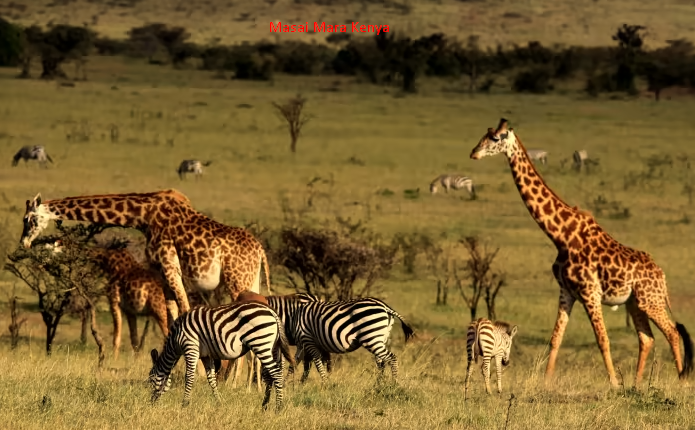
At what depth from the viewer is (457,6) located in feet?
463

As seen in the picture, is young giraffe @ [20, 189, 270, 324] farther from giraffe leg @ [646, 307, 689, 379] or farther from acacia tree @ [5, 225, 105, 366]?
giraffe leg @ [646, 307, 689, 379]

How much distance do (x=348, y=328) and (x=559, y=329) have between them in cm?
272

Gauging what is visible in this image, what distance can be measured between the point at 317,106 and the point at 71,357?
46.6m

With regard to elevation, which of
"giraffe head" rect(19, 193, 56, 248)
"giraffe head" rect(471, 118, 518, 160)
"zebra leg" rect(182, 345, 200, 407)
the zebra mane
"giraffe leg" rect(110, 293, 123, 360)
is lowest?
"giraffe leg" rect(110, 293, 123, 360)

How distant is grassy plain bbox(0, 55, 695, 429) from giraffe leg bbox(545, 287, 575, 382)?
0.66ft

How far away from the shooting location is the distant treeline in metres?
74.8

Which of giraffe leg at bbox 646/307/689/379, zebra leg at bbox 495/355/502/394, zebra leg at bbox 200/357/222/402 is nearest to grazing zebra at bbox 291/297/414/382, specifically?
zebra leg at bbox 495/355/502/394

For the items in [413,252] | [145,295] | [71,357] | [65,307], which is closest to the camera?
[71,357]

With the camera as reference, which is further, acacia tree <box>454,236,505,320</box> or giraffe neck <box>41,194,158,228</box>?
acacia tree <box>454,236,505,320</box>

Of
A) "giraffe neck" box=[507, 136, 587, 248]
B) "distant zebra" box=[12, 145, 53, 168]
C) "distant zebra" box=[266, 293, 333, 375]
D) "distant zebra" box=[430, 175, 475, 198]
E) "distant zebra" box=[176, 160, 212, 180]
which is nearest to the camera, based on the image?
"distant zebra" box=[266, 293, 333, 375]

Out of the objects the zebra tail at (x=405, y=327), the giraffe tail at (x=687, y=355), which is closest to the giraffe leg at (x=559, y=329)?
the giraffe tail at (x=687, y=355)

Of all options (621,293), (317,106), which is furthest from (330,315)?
(317,106)

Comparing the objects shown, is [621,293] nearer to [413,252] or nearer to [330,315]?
[330,315]

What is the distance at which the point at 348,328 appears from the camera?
1152cm
